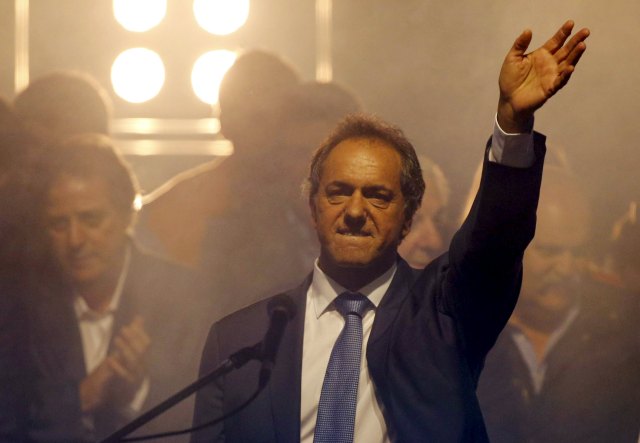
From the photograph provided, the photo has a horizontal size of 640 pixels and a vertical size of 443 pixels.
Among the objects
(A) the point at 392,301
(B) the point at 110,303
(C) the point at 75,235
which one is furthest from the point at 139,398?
(A) the point at 392,301

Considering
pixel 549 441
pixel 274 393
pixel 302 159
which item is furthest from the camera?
pixel 302 159

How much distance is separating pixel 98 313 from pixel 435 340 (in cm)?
→ 169

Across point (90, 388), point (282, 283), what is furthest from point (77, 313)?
point (282, 283)

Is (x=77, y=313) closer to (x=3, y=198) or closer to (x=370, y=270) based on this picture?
(x=3, y=198)

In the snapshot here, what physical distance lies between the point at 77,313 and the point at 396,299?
1587 mm

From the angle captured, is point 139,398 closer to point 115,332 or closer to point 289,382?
point 115,332

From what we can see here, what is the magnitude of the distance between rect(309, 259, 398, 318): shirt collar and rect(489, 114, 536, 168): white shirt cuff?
59 centimetres

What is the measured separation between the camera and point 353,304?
7.98 ft

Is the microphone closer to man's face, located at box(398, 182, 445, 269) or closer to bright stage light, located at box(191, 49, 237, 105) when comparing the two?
man's face, located at box(398, 182, 445, 269)

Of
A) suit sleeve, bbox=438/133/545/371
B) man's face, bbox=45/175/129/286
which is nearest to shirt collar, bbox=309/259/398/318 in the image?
suit sleeve, bbox=438/133/545/371

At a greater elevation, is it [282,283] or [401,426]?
[282,283]

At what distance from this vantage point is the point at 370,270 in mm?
2480

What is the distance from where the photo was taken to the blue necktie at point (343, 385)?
7.45 feet

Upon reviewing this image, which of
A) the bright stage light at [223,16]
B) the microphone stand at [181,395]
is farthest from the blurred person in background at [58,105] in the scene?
the microphone stand at [181,395]
